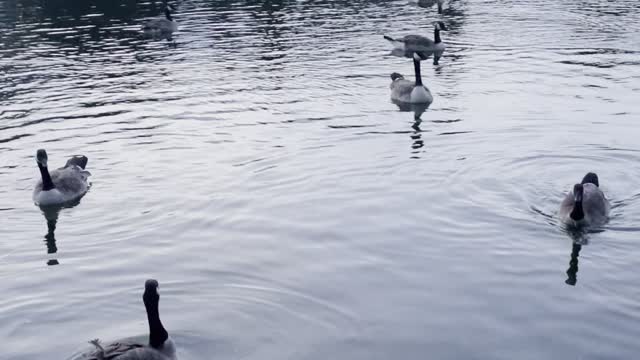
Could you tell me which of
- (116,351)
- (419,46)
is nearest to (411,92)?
(419,46)

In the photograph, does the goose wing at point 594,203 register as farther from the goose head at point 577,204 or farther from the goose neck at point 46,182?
the goose neck at point 46,182

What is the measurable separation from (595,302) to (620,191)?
704 centimetres

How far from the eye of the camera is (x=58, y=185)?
2286 cm

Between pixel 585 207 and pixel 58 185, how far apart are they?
14.9 metres

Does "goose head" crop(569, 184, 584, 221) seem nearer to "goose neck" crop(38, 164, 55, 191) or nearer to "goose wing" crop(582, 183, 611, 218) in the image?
"goose wing" crop(582, 183, 611, 218)

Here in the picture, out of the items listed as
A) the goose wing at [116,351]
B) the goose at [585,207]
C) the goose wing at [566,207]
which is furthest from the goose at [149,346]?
the goose wing at [566,207]

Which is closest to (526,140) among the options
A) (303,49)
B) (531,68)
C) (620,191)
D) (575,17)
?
(620,191)

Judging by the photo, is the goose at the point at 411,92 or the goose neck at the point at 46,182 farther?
the goose at the point at 411,92

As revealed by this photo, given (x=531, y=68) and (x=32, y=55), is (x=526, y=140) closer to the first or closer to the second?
(x=531, y=68)

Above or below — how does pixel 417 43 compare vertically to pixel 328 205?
above

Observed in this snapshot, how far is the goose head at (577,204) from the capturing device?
59.8ft

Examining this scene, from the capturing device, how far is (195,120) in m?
31.5

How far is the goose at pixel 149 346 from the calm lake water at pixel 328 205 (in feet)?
1.86

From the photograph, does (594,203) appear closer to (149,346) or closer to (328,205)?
(328,205)
